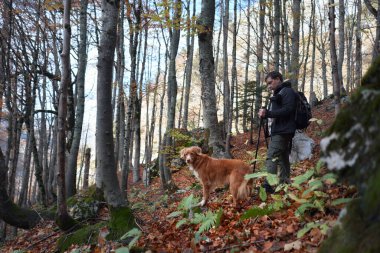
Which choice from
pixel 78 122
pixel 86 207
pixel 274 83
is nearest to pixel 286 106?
pixel 274 83

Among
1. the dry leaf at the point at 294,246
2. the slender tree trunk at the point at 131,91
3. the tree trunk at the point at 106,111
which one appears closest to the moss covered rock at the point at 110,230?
the tree trunk at the point at 106,111

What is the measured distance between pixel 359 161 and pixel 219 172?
4297mm

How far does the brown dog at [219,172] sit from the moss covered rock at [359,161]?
353 cm

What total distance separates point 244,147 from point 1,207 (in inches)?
466

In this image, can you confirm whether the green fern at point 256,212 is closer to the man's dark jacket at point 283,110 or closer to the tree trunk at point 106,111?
the man's dark jacket at point 283,110

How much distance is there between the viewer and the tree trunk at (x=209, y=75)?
835 centimetres

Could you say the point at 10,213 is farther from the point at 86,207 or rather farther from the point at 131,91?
the point at 131,91

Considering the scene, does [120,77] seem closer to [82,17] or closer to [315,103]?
[82,17]

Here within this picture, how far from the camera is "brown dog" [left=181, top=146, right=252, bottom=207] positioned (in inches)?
219

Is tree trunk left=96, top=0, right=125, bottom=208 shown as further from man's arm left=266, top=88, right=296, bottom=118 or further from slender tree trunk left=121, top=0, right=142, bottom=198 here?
slender tree trunk left=121, top=0, right=142, bottom=198

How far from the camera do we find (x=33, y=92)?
36.6 feet

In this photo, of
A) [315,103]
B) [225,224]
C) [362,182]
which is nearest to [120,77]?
[225,224]

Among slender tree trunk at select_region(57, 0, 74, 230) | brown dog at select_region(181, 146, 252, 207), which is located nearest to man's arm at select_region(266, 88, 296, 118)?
brown dog at select_region(181, 146, 252, 207)

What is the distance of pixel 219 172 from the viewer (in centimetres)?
605
